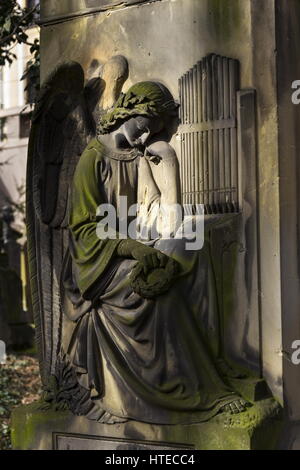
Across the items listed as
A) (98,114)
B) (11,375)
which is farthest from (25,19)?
(11,375)

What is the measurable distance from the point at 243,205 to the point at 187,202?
0.39 meters

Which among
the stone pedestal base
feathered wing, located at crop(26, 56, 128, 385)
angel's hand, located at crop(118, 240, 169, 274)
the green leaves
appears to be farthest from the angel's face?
the green leaves

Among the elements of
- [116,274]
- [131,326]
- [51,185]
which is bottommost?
[131,326]

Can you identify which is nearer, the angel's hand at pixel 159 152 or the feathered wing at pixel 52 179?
the angel's hand at pixel 159 152

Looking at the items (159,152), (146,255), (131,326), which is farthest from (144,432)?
(159,152)

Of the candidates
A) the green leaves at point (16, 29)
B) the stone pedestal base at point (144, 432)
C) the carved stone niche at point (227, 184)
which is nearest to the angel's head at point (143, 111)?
the carved stone niche at point (227, 184)

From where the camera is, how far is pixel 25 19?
830cm

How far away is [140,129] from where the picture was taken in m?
5.30

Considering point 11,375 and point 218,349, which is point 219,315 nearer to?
point 218,349

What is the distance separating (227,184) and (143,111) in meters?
0.71

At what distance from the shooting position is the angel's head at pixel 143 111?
5227mm

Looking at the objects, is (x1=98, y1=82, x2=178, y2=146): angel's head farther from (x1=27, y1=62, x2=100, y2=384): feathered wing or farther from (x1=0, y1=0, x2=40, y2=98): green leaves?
(x1=0, y1=0, x2=40, y2=98): green leaves

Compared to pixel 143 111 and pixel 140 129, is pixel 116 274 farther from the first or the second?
pixel 143 111

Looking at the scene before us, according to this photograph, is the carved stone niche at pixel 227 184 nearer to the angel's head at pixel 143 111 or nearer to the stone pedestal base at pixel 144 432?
the angel's head at pixel 143 111
